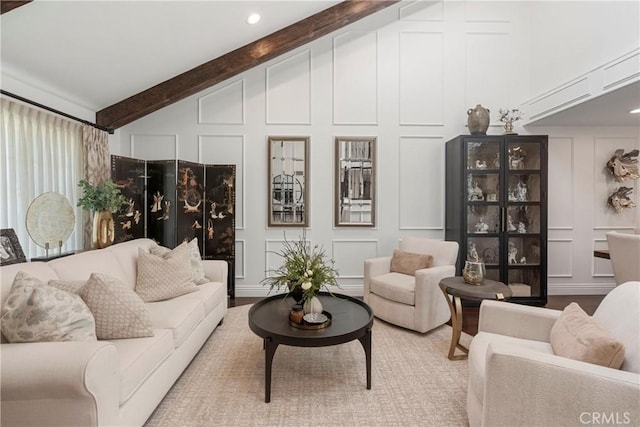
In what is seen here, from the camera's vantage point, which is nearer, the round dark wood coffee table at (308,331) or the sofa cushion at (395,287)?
the round dark wood coffee table at (308,331)

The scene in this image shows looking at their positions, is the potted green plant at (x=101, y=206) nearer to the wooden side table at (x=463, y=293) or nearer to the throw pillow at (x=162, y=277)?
the throw pillow at (x=162, y=277)

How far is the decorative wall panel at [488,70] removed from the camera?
4449mm

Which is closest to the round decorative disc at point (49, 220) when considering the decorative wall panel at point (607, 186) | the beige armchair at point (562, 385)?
the beige armchair at point (562, 385)

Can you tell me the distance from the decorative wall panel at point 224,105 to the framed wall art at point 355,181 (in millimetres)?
1389

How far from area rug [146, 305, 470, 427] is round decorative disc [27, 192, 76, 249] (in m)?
1.54

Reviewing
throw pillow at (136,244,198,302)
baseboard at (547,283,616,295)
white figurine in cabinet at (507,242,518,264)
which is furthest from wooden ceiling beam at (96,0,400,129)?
baseboard at (547,283,616,295)

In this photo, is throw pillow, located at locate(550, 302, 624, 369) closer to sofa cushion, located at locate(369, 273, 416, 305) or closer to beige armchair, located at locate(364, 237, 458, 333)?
beige armchair, located at locate(364, 237, 458, 333)

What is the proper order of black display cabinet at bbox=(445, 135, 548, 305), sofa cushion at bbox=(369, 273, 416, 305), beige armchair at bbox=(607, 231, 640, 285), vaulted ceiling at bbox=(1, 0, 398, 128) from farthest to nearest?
black display cabinet at bbox=(445, 135, 548, 305) < sofa cushion at bbox=(369, 273, 416, 305) < beige armchair at bbox=(607, 231, 640, 285) < vaulted ceiling at bbox=(1, 0, 398, 128)

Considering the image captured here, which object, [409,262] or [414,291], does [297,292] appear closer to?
[414,291]

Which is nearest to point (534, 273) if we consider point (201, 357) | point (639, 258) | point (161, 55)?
point (639, 258)

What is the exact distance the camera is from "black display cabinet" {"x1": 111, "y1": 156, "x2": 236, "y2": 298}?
367 centimetres

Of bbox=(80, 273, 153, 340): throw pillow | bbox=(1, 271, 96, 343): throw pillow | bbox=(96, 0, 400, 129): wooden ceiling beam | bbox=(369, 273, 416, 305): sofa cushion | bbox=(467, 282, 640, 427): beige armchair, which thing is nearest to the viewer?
bbox=(467, 282, 640, 427): beige armchair

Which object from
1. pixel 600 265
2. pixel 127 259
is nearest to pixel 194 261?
pixel 127 259

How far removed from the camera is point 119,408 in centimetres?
152
